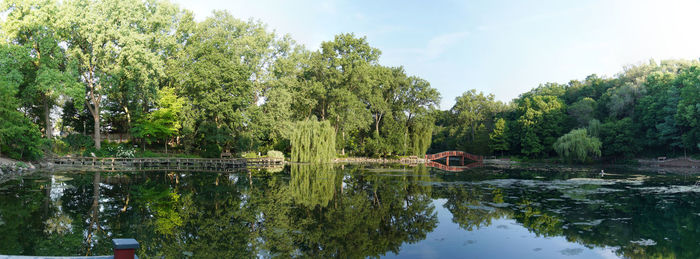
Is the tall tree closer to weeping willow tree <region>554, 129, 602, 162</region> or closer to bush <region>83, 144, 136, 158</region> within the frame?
bush <region>83, 144, 136, 158</region>

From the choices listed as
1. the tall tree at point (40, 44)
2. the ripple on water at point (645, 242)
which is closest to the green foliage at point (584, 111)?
the ripple on water at point (645, 242)

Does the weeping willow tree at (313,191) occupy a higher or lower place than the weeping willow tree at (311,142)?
lower

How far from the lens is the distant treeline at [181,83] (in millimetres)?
32156

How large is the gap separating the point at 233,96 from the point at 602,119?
157 feet

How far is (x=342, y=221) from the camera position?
42.4 feet

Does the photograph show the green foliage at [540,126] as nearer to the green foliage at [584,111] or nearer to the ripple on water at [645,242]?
the green foliage at [584,111]

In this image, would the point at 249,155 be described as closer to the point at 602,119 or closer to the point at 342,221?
the point at 342,221

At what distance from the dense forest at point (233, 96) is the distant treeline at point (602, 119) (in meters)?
0.21

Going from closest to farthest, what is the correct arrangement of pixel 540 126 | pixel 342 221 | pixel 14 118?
pixel 342 221, pixel 14 118, pixel 540 126

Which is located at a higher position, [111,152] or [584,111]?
[584,111]

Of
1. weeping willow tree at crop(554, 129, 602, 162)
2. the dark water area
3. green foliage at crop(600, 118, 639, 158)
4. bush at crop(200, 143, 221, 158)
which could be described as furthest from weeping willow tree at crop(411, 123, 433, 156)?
the dark water area

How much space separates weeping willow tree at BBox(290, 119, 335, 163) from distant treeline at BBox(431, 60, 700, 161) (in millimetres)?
27368

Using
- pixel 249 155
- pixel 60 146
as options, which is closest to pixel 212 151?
pixel 249 155

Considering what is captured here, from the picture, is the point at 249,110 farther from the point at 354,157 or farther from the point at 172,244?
the point at 172,244
